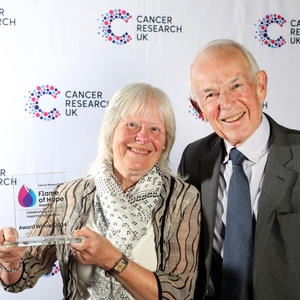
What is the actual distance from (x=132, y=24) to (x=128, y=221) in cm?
106

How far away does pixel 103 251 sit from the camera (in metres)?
1.93

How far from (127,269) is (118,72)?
103 centimetres

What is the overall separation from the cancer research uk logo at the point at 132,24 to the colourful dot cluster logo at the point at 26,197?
0.91m

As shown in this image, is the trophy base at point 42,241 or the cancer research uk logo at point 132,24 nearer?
the trophy base at point 42,241

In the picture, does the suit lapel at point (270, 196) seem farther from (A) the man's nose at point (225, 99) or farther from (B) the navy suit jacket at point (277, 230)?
(A) the man's nose at point (225, 99)

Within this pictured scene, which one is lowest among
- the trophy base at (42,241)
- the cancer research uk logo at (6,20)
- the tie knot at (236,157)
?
the trophy base at (42,241)

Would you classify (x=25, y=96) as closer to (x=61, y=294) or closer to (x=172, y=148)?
(x=172, y=148)

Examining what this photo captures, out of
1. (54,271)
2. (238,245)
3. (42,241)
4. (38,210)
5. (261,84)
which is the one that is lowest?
(54,271)

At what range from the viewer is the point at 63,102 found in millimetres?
2248

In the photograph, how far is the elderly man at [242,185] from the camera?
84.0 inches

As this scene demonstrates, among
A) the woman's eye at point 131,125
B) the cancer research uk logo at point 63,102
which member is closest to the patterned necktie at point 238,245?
the woman's eye at point 131,125

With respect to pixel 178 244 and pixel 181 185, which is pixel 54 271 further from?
pixel 181 185

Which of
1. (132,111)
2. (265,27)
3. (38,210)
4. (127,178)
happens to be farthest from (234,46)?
(38,210)

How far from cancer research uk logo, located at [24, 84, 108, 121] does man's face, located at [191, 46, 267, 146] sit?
0.54 m
